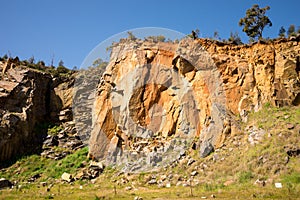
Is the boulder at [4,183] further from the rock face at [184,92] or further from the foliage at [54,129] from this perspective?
the foliage at [54,129]

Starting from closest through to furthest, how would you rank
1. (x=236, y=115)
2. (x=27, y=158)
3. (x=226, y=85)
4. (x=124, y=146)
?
(x=236, y=115)
(x=226, y=85)
(x=124, y=146)
(x=27, y=158)

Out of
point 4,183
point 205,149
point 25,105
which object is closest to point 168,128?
point 205,149

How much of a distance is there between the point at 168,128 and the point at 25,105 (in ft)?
54.9

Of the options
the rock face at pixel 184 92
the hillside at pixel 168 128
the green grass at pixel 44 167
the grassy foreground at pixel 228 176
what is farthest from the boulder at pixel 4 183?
the rock face at pixel 184 92

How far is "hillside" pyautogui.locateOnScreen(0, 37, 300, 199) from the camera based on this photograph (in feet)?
56.1

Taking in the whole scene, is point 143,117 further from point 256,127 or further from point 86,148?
point 256,127

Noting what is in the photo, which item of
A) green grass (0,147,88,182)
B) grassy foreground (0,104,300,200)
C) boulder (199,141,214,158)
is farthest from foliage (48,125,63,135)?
boulder (199,141,214,158)

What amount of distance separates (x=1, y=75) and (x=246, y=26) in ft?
92.8

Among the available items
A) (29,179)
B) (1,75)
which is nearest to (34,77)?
(1,75)

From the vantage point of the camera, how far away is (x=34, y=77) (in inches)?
1305

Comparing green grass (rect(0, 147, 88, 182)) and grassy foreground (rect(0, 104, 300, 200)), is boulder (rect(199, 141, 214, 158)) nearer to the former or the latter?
grassy foreground (rect(0, 104, 300, 200))

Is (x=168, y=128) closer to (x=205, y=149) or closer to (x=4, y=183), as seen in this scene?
(x=205, y=149)

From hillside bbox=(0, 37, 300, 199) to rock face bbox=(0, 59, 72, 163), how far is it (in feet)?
0.36

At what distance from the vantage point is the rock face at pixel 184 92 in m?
22.3
